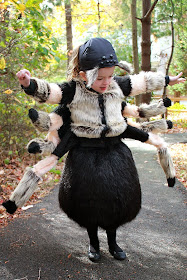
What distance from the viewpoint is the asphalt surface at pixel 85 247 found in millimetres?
2670

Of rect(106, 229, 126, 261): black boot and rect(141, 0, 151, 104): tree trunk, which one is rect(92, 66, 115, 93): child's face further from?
rect(141, 0, 151, 104): tree trunk

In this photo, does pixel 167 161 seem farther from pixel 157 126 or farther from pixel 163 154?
pixel 157 126

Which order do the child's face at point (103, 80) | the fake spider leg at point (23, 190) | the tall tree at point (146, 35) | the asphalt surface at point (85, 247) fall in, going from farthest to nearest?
the tall tree at point (146, 35) < the asphalt surface at point (85, 247) < the fake spider leg at point (23, 190) < the child's face at point (103, 80)

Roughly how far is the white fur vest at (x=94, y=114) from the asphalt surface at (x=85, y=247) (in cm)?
122

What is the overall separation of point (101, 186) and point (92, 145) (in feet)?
1.20

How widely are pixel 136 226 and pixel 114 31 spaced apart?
14.5 metres

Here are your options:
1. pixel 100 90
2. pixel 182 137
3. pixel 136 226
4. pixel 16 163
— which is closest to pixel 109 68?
pixel 100 90

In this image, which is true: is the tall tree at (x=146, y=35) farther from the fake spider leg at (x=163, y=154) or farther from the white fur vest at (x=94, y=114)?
the white fur vest at (x=94, y=114)

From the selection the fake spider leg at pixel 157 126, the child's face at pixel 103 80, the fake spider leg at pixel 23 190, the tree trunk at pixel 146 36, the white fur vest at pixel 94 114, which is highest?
the tree trunk at pixel 146 36

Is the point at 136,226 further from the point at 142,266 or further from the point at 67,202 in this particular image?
the point at 67,202

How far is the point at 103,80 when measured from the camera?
2.51 m

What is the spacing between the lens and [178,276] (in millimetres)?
2592

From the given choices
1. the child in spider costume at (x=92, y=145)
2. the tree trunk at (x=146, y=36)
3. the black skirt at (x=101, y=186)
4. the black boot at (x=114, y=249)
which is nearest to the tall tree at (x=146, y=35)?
the tree trunk at (x=146, y=36)

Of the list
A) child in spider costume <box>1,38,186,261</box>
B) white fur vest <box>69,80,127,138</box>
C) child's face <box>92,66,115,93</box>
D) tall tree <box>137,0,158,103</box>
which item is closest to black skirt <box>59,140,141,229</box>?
child in spider costume <box>1,38,186,261</box>
